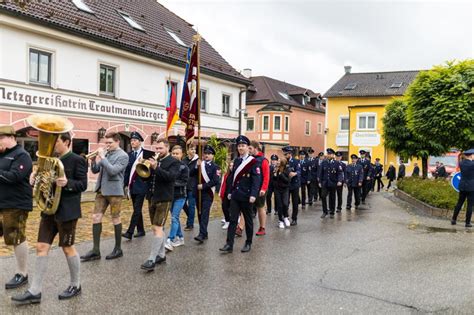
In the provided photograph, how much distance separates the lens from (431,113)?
14.8 metres

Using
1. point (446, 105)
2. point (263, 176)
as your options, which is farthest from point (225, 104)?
point (263, 176)

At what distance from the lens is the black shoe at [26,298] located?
190 inches

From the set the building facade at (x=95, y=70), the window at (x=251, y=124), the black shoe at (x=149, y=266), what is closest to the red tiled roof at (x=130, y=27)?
the building facade at (x=95, y=70)

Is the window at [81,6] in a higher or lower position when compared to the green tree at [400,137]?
higher

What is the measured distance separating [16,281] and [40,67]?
1253cm

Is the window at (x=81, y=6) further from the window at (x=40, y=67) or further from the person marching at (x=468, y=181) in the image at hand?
the person marching at (x=468, y=181)

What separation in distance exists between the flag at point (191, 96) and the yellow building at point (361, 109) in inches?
1379

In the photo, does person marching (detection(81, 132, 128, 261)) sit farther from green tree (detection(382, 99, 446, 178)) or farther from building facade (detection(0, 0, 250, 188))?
green tree (detection(382, 99, 446, 178))

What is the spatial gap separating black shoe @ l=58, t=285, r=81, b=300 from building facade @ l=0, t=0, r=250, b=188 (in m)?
11.5

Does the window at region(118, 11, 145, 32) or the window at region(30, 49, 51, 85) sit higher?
the window at region(118, 11, 145, 32)

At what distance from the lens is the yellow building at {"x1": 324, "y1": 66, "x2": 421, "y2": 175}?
143 feet

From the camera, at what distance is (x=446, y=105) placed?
14336 millimetres

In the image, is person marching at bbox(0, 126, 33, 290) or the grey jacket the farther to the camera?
the grey jacket

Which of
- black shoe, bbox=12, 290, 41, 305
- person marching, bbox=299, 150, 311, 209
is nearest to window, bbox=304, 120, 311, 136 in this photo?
person marching, bbox=299, 150, 311, 209
